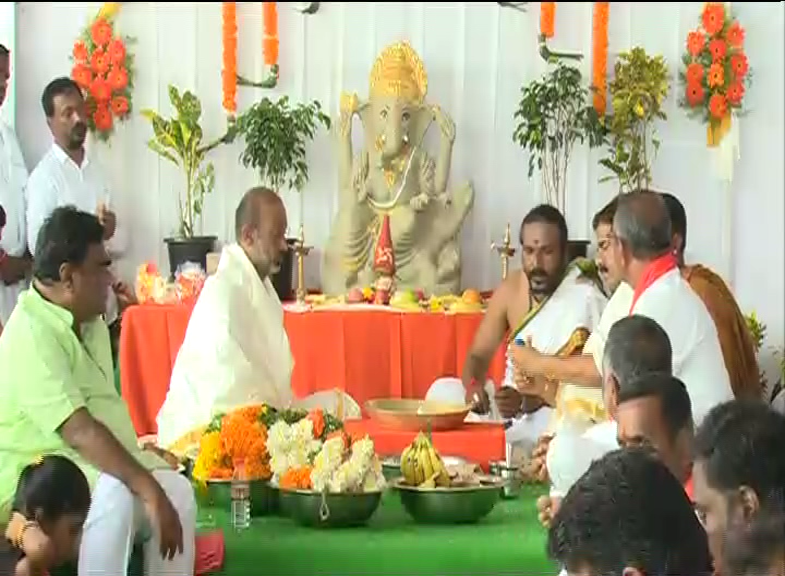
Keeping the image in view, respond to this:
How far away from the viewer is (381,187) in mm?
6547

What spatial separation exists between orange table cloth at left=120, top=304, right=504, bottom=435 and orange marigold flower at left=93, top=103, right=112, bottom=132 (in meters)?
1.47

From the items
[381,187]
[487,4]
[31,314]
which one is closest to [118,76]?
[381,187]

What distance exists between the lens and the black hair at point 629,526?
1456 mm

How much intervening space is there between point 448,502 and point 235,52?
435 centimetres

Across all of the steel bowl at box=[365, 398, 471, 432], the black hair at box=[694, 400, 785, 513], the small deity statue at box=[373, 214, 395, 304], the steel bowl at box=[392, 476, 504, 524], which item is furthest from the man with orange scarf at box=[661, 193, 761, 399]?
the small deity statue at box=[373, 214, 395, 304]

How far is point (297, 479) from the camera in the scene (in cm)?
304

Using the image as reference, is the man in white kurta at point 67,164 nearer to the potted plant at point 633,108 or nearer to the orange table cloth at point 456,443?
the orange table cloth at point 456,443

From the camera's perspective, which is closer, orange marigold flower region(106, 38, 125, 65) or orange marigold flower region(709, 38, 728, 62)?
orange marigold flower region(106, 38, 125, 65)

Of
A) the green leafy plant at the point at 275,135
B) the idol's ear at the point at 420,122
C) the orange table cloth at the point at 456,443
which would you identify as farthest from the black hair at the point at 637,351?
the idol's ear at the point at 420,122

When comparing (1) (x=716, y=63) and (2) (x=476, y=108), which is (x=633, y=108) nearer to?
(1) (x=716, y=63)

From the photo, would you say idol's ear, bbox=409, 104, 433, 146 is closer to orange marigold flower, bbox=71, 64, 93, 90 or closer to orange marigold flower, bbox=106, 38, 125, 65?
orange marigold flower, bbox=106, 38, 125, 65

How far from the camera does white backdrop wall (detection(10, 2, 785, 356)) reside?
271 inches

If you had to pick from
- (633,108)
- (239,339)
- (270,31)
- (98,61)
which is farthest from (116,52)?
(239,339)

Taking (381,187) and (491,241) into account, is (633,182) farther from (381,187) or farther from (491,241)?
(381,187)
